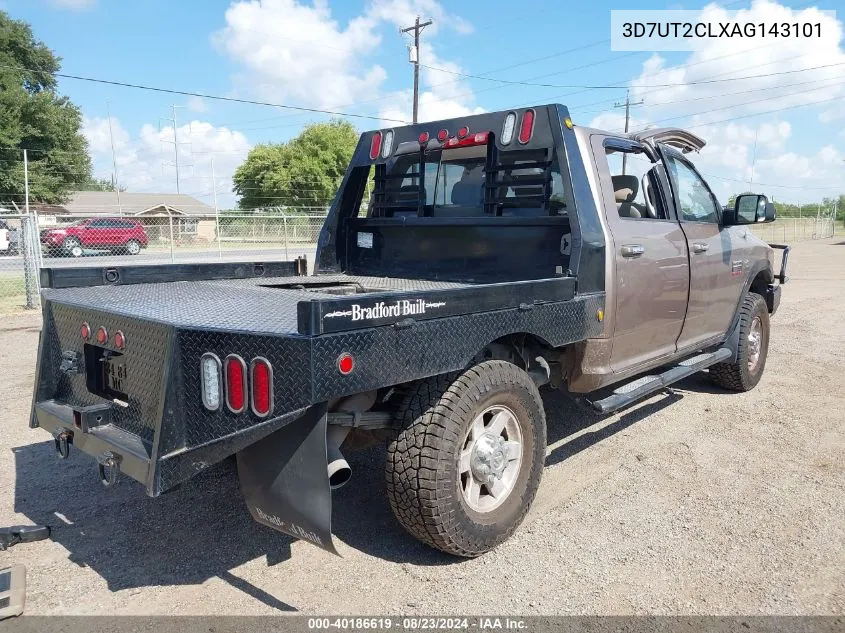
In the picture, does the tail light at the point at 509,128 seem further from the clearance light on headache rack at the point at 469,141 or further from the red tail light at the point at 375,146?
the red tail light at the point at 375,146

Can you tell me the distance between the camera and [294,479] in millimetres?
2693

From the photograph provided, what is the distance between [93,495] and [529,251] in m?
2.98

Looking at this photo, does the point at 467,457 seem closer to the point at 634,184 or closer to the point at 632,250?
the point at 632,250

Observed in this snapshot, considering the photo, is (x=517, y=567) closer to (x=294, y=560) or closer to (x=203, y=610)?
(x=294, y=560)

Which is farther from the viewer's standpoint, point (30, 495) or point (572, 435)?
point (572, 435)

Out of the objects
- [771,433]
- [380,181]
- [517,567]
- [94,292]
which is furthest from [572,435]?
[94,292]

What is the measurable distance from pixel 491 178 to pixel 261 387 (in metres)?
2.55

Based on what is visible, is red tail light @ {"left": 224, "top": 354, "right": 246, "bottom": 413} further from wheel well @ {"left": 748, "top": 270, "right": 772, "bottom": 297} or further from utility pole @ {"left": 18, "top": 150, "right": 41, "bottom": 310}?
utility pole @ {"left": 18, "top": 150, "right": 41, "bottom": 310}

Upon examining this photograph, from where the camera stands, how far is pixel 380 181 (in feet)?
17.3

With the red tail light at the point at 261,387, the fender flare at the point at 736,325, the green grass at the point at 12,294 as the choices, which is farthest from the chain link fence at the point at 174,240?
the red tail light at the point at 261,387

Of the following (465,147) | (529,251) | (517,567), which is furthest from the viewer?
(465,147)

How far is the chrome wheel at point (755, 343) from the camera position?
6191 mm

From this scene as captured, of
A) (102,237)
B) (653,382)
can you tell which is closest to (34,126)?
(102,237)

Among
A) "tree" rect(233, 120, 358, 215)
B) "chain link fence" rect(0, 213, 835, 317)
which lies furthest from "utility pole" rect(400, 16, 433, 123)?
"tree" rect(233, 120, 358, 215)
